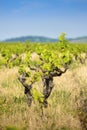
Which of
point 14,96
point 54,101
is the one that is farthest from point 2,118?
point 14,96

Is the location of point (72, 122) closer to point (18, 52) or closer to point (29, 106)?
point (29, 106)

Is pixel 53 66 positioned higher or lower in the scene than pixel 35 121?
higher

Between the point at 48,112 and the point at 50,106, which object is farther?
the point at 50,106

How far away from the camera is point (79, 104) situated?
850cm

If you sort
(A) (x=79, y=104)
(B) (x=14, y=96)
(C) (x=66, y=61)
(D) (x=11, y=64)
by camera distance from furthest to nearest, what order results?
(D) (x=11, y=64) → (B) (x=14, y=96) → (C) (x=66, y=61) → (A) (x=79, y=104)

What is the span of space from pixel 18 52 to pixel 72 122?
2770 centimetres

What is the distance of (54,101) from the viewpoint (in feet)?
30.9

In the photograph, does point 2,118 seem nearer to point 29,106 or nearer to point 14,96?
point 29,106

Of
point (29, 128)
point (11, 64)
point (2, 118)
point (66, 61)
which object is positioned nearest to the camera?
point (29, 128)

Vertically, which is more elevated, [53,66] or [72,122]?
[53,66]

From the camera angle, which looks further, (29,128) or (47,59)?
(47,59)

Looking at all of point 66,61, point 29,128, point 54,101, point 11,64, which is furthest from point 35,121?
point 11,64

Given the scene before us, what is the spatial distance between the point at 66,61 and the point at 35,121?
9.46ft

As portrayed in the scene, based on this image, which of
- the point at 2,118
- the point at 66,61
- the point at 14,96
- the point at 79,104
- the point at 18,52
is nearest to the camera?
the point at 2,118
